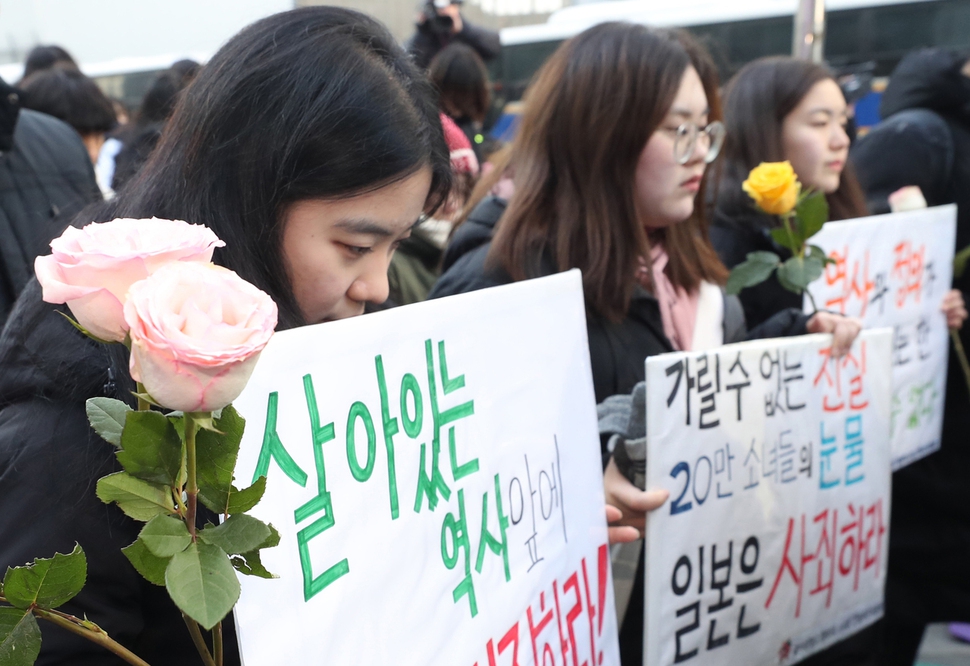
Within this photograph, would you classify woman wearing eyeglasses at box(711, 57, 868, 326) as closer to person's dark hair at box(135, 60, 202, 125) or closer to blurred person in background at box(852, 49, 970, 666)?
blurred person in background at box(852, 49, 970, 666)

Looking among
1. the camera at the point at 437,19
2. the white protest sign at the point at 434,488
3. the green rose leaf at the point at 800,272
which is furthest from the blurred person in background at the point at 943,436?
the camera at the point at 437,19

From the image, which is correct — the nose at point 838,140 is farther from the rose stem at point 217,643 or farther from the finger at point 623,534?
the rose stem at point 217,643

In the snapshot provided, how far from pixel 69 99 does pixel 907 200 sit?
3373mm

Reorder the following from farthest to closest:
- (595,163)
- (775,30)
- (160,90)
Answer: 1. (775,30)
2. (160,90)
3. (595,163)

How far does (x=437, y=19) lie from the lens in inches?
205

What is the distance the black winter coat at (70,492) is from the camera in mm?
1028

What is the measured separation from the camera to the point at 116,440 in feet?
2.54

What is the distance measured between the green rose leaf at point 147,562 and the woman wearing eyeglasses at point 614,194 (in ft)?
4.38

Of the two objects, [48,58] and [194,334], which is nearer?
[194,334]

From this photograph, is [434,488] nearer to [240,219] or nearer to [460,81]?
[240,219]

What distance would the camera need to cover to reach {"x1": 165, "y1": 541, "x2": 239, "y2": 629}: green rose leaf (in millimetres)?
708

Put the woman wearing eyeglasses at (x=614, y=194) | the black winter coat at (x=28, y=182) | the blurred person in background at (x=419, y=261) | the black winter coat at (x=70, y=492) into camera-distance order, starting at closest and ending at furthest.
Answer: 1. the black winter coat at (x=70, y=492)
2. the woman wearing eyeglasses at (x=614, y=194)
3. the black winter coat at (x=28, y=182)
4. the blurred person in background at (x=419, y=261)

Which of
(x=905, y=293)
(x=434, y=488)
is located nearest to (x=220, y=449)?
(x=434, y=488)

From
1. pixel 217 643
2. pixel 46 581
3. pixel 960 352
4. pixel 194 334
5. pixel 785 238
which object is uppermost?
pixel 194 334
